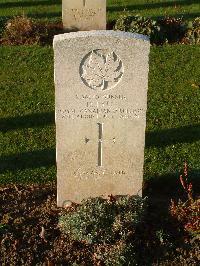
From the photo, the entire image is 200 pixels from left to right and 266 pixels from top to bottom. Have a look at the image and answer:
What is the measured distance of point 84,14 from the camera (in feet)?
36.3

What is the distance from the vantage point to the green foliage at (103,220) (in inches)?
212

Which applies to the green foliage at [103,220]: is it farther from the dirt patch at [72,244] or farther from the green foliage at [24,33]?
the green foliage at [24,33]

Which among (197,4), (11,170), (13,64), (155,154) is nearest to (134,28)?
(13,64)

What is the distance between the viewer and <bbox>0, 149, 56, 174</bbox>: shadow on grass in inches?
277

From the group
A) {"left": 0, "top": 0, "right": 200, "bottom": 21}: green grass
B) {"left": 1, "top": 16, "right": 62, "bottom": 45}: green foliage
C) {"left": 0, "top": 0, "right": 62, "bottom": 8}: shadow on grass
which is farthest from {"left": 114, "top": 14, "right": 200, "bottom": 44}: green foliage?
{"left": 0, "top": 0, "right": 62, "bottom": 8}: shadow on grass

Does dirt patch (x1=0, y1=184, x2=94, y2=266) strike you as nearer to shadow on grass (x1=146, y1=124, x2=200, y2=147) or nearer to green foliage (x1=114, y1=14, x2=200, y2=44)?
shadow on grass (x1=146, y1=124, x2=200, y2=147)

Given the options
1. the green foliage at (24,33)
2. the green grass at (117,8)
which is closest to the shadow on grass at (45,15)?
the green grass at (117,8)

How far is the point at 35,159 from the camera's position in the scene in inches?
284

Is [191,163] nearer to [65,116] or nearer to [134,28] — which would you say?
[65,116]

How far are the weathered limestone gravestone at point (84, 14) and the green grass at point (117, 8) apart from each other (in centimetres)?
147

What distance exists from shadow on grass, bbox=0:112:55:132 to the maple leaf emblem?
2956mm

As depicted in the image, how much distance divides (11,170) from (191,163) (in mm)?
2336

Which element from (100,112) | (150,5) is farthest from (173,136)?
(150,5)

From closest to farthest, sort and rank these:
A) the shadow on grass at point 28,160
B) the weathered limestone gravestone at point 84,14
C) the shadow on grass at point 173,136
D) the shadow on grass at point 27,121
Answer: the shadow on grass at point 28,160, the shadow on grass at point 173,136, the shadow on grass at point 27,121, the weathered limestone gravestone at point 84,14
